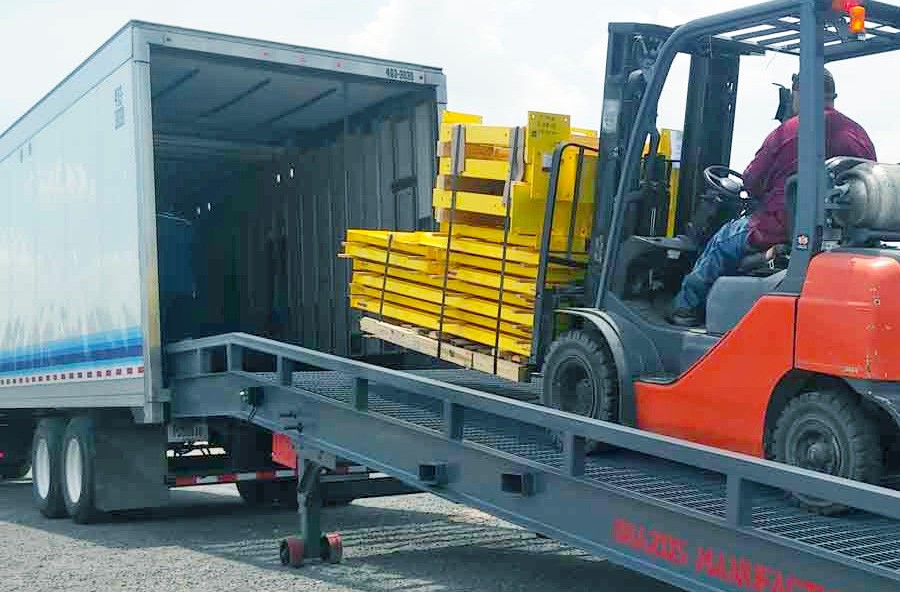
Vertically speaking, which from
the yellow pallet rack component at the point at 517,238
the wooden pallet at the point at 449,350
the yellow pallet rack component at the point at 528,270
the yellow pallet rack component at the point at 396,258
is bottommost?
the wooden pallet at the point at 449,350

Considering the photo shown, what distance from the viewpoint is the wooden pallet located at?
20.0ft

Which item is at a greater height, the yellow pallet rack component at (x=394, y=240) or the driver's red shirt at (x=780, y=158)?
the driver's red shirt at (x=780, y=158)

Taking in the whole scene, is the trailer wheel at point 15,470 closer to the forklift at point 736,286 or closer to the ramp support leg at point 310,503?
the ramp support leg at point 310,503

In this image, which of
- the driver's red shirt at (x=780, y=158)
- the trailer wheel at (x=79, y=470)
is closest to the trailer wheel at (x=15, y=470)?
the trailer wheel at (x=79, y=470)

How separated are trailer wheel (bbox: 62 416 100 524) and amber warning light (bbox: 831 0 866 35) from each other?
22.0 feet

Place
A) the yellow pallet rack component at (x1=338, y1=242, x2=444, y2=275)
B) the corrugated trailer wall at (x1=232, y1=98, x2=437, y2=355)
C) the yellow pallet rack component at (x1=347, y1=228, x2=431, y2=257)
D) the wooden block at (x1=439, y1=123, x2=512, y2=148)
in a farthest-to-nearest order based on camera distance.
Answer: the corrugated trailer wall at (x1=232, y1=98, x2=437, y2=355), the yellow pallet rack component at (x1=347, y1=228, x2=431, y2=257), the yellow pallet rack component at (x1=338, y1=242, x2=444, y2=275), the wooden block at (x1=439, y1=123, x2=512, y2=148)

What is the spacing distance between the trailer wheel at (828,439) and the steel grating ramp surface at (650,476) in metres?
0.12

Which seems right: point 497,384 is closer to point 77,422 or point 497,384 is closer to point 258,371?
point 258,371

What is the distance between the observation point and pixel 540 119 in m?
6.11

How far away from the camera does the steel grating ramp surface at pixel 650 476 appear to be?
3949mm

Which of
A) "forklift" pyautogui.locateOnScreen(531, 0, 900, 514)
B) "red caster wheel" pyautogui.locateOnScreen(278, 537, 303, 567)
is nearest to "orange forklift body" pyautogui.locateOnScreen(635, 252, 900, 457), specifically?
"forklift" pyautogui.locateOnScreen(531, 0, 900, 514)

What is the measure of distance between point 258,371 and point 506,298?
229 cm

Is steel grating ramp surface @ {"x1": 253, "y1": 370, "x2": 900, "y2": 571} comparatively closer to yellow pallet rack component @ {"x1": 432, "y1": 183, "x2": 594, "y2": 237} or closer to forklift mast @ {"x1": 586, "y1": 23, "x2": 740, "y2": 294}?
forklift mast @ {"x1": 586, "y1": 23, "x2": 740, "y2": 294}

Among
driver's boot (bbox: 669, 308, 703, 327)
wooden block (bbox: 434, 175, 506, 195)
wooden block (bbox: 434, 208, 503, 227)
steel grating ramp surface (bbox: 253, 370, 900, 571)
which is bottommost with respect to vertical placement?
steel grating ramp surface (bbox: 253, 370, 900, 571)
